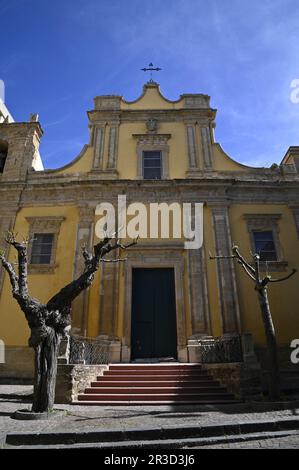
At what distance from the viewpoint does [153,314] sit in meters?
11.1

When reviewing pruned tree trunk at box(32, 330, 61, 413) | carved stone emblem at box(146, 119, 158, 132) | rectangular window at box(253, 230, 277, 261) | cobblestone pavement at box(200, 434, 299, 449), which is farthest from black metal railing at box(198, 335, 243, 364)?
carved stone emblem at box(146, 119, 158, 132)

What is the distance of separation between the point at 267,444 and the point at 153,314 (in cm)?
727

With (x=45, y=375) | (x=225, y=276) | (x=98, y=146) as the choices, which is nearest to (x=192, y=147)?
(x=98, y=146)

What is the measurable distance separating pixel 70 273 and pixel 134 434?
311 inches

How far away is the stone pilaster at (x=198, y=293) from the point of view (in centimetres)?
1058

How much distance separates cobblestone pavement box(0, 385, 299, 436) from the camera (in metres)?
4.66

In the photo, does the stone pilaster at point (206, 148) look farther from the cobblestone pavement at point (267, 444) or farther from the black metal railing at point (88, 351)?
the cobblestone pavement at point (267, 444)

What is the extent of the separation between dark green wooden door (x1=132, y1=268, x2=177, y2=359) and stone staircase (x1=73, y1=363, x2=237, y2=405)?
1731 mm

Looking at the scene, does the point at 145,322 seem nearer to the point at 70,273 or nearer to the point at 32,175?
the point at 70,273

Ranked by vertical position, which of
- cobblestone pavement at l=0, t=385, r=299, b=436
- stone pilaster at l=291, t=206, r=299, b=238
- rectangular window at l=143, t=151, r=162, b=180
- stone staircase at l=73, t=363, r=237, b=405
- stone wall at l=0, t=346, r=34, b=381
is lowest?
cobblestone pavement at l=0, t=385, r=299, b=436

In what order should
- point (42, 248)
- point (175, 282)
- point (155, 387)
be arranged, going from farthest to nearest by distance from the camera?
1. point (42, 248)
2. point (175, 282)
3. point (155, 387)

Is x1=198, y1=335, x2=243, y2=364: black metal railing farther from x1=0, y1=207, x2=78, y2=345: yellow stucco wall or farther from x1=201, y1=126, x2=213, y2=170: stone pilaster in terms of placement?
x1=201, y1=126, x2=213, y2=170: stone pilaster

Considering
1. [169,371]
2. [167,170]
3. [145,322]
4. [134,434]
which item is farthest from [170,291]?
[134,434]

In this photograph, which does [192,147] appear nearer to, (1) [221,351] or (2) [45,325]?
(1) [221,351]
